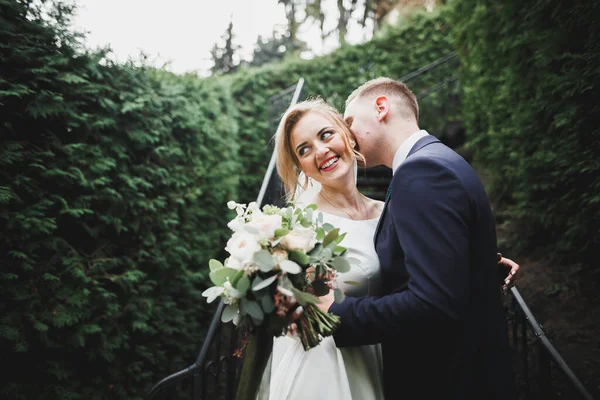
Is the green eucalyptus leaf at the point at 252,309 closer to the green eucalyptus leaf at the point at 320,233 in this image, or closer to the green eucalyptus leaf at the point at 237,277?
the green eucalyptus leaf at the point at 237,277

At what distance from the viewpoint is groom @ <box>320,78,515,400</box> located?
138 centimetres

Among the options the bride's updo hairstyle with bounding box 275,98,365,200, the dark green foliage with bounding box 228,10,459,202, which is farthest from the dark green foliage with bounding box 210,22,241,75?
the bride's updo hairstyle with bounding box 275,98,365,200

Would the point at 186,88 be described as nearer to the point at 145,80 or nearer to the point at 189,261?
the point at 145,80

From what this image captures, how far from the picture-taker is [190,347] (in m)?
4.74

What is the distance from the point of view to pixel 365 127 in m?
2.13

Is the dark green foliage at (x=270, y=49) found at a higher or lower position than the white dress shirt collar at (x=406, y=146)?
higher

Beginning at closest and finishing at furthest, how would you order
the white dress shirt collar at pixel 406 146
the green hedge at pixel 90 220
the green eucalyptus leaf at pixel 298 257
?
the green eucalyptus leaf at pixel 298 257 → the white dress shirt collar at pixel 406 146 → the green hedge at pixel 90 220

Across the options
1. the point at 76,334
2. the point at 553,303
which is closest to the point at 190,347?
the point at 76,334

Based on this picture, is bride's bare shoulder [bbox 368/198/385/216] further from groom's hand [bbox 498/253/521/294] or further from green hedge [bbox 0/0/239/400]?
green hedge [bbox 0/0/239/400]

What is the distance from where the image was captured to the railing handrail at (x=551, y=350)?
173 centimetres

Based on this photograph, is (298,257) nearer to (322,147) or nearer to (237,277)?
(237,277)

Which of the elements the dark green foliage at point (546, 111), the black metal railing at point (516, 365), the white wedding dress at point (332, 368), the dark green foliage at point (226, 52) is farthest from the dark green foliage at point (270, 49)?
the white wedding dress at point (332, 368)

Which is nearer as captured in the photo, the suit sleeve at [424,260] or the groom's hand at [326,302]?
the suit sleeve at [424,260]

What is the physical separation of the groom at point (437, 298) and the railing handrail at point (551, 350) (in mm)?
413
